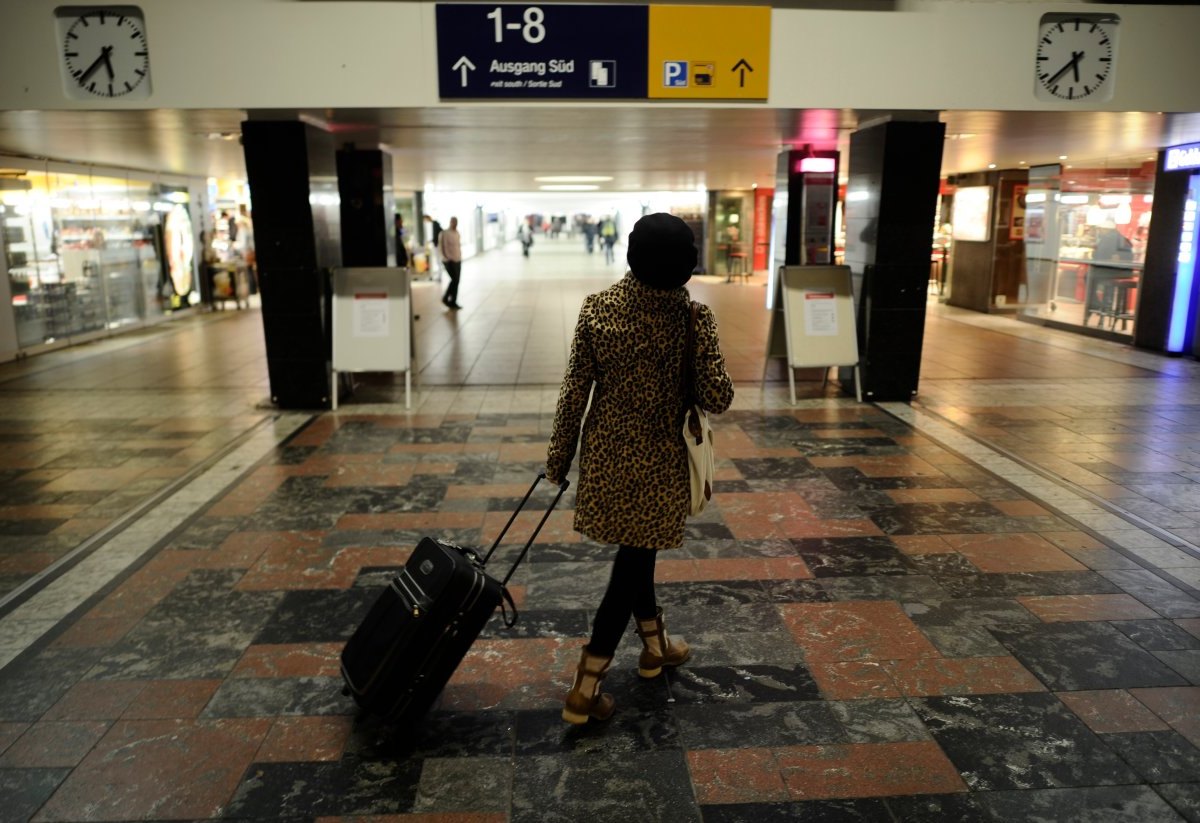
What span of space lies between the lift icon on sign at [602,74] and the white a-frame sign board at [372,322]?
2.78 meters

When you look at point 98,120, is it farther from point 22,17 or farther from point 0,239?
point 0,239

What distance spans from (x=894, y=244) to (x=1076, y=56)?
80.2 inches

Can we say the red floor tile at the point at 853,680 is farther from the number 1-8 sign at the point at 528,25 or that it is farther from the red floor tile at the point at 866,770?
the number 1-8 sign at the point at 528,25

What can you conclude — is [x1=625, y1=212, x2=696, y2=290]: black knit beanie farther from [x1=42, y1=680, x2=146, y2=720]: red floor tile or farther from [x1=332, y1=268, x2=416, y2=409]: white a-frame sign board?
[x1=332, y1=268, x2=416, y2=409]: white a-frame sign board

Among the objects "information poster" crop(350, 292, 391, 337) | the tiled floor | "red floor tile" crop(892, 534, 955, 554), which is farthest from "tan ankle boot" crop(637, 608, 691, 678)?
"information poster" crop(350, 292, 391, 337)

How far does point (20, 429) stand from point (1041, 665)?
303 inches

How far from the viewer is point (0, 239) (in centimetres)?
1038

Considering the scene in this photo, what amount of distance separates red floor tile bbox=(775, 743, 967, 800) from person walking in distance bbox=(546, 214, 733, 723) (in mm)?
679

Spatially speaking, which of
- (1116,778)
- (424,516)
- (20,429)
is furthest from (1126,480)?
(20,429)

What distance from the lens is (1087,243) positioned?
1292 cm

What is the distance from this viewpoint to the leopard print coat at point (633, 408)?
8.91ft

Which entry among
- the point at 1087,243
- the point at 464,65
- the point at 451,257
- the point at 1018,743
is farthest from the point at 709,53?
the point at 451,257

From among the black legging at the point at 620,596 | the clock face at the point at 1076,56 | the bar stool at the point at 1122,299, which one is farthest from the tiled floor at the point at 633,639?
the bar stool at the point at 1122,299

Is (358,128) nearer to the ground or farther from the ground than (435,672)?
farther from the ground
